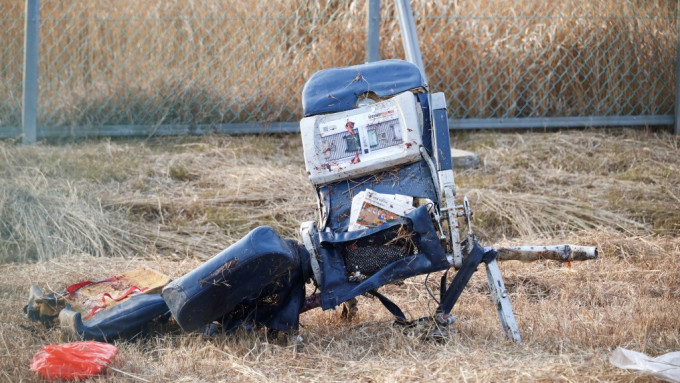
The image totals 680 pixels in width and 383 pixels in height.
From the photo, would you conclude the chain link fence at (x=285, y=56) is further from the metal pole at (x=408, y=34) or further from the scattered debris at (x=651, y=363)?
the scattered debris at (x=651, y=363)

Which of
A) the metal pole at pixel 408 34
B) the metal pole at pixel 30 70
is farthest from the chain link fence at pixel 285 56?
the metal pole at pixel 408 34

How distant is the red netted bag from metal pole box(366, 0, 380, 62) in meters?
3.31

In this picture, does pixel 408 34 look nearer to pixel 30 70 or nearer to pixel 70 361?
pixel 30 70

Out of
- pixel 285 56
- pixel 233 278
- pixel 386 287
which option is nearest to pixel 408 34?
pixel 285 56

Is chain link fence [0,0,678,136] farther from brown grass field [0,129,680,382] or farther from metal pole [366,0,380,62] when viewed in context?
metal pole [366,0,380,62]

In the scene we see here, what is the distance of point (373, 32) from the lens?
18.3ft

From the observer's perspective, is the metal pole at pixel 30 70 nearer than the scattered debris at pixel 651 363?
No

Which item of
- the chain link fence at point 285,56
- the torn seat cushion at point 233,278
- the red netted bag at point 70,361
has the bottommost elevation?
the red netted bag at point 70,361

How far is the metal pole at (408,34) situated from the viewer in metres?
5.12

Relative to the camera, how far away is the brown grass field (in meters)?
2.79

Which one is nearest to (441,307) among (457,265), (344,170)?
(457,265)

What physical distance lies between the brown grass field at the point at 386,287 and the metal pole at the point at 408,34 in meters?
0.90

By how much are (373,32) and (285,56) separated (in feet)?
2.58

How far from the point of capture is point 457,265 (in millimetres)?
2910
